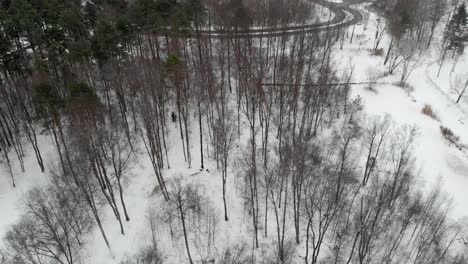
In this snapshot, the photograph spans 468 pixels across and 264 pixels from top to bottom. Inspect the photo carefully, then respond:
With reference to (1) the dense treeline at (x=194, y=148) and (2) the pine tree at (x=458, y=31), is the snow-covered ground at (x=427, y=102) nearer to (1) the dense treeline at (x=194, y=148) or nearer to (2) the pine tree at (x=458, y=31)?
(1) the dense treeline at (x=194, y=148)

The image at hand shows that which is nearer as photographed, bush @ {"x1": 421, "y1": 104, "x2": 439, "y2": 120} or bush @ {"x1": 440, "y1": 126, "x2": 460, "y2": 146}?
bush @ {"x1": 440, "y1": 126, "x2": 460, "y2": 146}

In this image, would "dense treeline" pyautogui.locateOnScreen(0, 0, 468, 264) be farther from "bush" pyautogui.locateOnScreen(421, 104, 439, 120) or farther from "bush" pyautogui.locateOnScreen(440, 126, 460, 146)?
"bush" pyautogui.locateOnScreen(421, 104, 439, 120)

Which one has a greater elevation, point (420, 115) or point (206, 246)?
point (420, 115)

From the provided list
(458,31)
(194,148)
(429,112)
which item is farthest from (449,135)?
(194,148)

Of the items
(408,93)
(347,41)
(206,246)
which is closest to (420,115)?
(408,93)

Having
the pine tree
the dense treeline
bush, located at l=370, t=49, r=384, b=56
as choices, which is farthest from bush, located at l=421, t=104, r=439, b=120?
the pine tree

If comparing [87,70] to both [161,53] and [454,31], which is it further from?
[454,31]

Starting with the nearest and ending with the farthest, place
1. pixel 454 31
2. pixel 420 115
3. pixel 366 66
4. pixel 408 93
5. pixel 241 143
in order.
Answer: pixel 241 143, pixel 420 115, pixel 408 93, pixel 366 66, pixel 454 31
